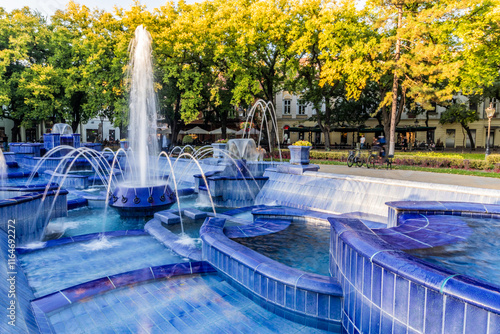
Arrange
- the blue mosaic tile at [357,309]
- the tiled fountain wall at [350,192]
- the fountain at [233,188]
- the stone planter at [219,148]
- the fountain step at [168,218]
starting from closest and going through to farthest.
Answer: the blue mosaic tile at [357,309] < the fountain step at [168,218] < the tiled fountain wall at [350,192] < the fountain at [233,188] < the stone planter at [219,148]

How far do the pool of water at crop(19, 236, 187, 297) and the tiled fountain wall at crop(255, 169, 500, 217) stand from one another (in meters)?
5.54

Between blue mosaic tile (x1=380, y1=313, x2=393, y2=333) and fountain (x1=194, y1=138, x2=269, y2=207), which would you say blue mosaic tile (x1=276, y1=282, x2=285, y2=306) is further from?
fountain (x1=194, y1=138, x2=269, y2=207)

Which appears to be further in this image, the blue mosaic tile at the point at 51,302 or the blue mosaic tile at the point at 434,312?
the blue mosaic tile at the point at 51,302

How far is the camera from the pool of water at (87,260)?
505cm

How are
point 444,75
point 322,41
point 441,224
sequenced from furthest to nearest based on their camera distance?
1. point 322,41
2. point 444,75
3. point 441,224

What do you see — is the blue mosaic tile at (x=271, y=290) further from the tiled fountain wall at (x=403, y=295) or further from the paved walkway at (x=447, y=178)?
the paved walkway at (x=447, y=178)

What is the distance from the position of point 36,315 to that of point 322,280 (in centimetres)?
354

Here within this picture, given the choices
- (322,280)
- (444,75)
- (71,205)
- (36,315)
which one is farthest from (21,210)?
(444,75)

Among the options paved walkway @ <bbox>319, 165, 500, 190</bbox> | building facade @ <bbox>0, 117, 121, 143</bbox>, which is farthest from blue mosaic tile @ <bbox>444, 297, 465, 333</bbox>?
building facade @ <bbox>0, 117, 121, 143</bbox>

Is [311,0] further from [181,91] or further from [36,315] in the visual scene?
[36,315]

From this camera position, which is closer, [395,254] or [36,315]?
[395,254]

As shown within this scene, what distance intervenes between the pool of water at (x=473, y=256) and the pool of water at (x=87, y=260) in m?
4.19

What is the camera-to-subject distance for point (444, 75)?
18219mm

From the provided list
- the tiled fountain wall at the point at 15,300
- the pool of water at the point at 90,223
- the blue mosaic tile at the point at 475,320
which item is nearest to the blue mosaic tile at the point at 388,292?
the blue mosaic tile at the point at 475,320
